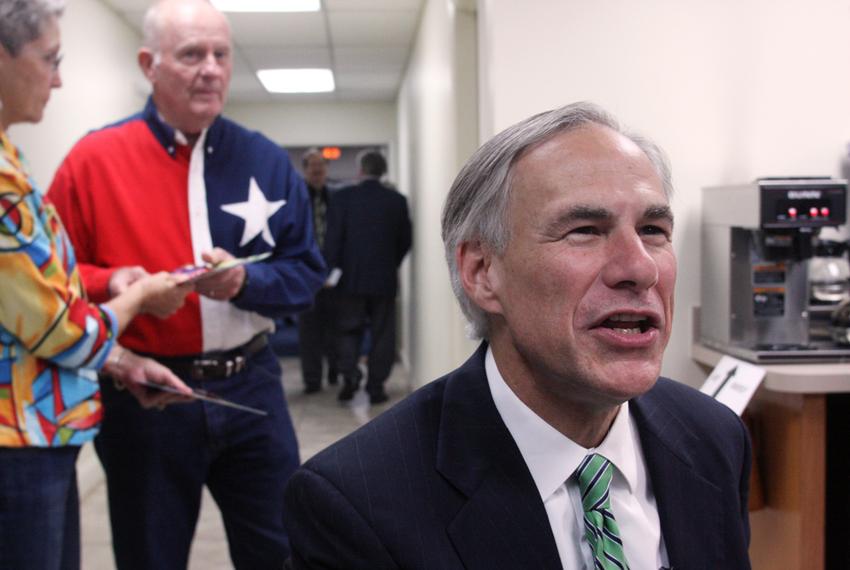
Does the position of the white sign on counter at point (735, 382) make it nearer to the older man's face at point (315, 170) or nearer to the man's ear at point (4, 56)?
the man's ear at point (4, 56)

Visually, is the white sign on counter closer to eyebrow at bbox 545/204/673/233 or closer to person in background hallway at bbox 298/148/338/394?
eyebrow at bbox 545/204/673/233

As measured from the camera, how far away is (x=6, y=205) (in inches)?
53.8

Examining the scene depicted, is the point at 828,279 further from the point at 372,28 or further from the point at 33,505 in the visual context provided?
the point at 372,28

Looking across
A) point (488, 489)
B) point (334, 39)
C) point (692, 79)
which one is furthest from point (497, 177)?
point (334, 39)

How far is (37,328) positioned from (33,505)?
29 centimetres

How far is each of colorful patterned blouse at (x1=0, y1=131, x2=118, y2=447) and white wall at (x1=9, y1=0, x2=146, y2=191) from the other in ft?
7.11

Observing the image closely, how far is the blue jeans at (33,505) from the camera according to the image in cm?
137

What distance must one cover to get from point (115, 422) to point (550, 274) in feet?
3.80

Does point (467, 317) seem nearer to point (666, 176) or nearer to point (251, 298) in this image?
point (666, 176)

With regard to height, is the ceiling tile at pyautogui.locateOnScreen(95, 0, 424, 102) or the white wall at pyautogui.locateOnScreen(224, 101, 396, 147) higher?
the ceiling tile at pyautogui.locateOnScreen(95, 0, 424, 102)

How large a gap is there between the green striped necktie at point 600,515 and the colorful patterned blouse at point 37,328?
90cm

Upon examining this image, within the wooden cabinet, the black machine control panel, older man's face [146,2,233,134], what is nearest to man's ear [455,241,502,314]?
older man's face [146,2,233,134]

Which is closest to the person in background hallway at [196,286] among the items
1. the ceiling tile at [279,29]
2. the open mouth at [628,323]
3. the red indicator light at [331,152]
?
the open mouth at [628,323]

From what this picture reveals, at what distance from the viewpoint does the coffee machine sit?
2.15 m
